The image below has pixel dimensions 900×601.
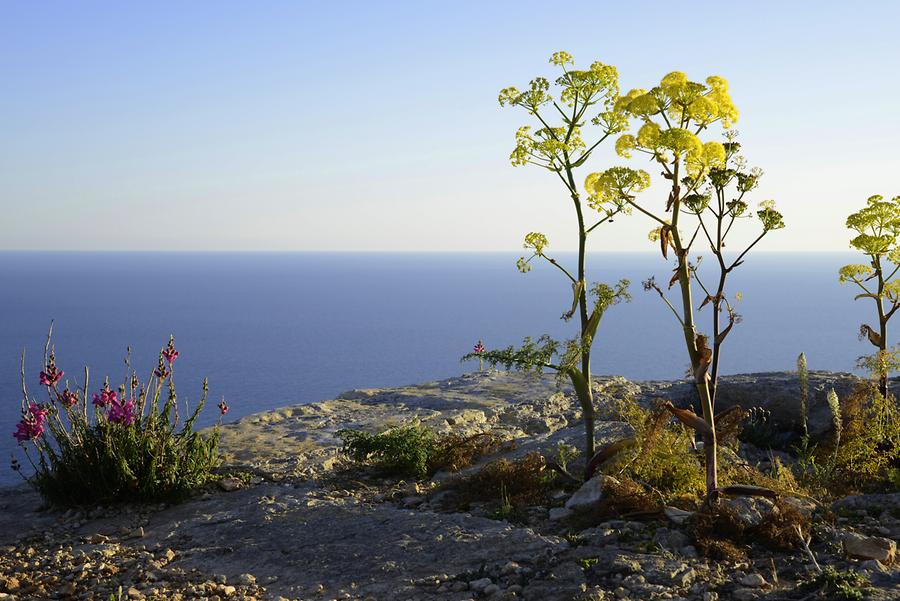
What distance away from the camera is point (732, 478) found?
6824 millimetres

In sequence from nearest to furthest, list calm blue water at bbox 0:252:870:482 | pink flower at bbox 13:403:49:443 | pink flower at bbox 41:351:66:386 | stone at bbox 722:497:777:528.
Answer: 1. stone at bbox 722:497:777:528
2. pink flower at bbox 13:403:49:443
3. pink flower at bbox 41:351:66:386
4. calm blue water at bbox 0:252:870:482

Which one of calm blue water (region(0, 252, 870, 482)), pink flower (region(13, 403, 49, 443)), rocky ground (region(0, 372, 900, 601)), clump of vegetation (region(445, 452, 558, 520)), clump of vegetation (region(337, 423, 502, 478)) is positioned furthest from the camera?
calm blue water (region(0, 252, 870, 482))

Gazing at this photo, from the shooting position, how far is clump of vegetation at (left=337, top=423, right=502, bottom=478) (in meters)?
8.59

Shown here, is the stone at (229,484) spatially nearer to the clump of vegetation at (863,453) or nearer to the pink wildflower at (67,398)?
the pink wildflower at (67,398)

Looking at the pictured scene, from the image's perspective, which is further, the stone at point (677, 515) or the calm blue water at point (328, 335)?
the calm blue water at point (328, 335)

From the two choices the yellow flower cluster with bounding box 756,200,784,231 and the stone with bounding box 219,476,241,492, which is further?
the stone with bounding box 219,476,241,492

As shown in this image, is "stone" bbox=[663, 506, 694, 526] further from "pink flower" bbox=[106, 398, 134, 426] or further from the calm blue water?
the calm blue water

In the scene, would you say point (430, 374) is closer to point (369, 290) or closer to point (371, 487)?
point (371, 487)

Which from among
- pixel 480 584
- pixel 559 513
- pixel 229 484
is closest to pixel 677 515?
pixel 559 513

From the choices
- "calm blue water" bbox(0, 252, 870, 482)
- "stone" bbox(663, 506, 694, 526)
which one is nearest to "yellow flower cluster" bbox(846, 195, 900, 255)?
"stone" bbox(663, 506, 694, 526)

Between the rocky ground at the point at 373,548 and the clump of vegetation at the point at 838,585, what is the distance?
0.14ft

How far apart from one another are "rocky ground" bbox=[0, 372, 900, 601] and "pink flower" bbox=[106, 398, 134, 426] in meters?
0.95

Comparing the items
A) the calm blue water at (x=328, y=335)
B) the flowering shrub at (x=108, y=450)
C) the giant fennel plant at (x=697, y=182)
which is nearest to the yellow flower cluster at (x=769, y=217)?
the giant fennel plant at (x=697, y=182)

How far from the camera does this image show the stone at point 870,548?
16.6ft
